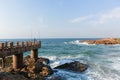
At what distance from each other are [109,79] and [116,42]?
8610 cm

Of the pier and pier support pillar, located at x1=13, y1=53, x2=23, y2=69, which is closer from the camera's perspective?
the pier

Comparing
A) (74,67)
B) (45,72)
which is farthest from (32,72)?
(74,67)

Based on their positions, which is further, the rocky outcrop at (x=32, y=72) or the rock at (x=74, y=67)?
the rock at (x=74, y=67)

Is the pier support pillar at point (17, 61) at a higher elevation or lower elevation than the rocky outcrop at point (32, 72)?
higher

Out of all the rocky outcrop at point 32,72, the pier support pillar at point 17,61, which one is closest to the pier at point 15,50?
the pier support pillar at point 17,61

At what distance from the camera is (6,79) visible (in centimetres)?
1817

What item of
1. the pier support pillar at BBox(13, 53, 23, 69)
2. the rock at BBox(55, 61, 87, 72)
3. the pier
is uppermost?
the pier

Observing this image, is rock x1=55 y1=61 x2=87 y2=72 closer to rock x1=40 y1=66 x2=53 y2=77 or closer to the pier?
rock x1=40 y1=66 x2=53 y2=77

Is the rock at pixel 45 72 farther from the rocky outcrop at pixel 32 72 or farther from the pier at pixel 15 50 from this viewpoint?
the pier at pixel 15 50

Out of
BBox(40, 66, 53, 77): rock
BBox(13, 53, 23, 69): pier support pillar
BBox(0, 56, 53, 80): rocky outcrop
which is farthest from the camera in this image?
BBox(13, 53, 23, 69): pier support pillar

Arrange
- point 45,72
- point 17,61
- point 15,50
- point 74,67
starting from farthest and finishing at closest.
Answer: point 74,67 → point 17,61 → point 15,50 → point 45,72

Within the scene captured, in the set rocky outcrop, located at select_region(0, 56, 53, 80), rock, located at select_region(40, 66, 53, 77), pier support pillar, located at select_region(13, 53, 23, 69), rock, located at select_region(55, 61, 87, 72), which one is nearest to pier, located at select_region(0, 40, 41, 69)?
pier support pillar, located at select_region(13, 53, 23, 69)

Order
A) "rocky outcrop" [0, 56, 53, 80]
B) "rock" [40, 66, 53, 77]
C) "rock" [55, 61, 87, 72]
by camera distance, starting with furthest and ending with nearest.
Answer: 1. "rock" [55, 61, 87, 72]
2. "rock" [40, 66, 53, 77]
3. "rocky outcrop" [0, 56, 53, 80]

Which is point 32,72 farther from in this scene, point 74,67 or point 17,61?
point 74,67
